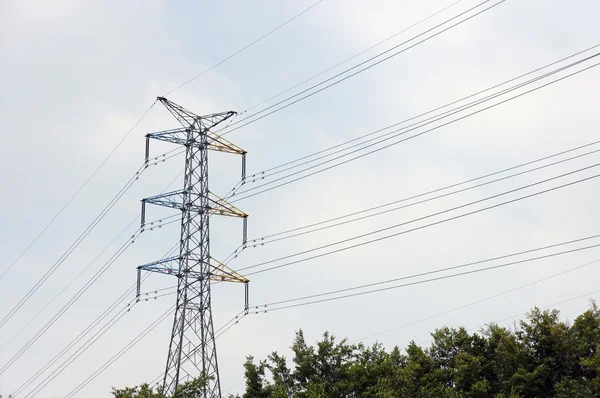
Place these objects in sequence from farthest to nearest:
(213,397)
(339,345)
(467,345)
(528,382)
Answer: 1. (339,345)
2. (467,345)
3. (528,382)
4. (213,397)

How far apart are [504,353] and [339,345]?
1250 centimetres

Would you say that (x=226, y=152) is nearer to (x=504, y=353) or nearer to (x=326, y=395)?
(x=326, y=395)

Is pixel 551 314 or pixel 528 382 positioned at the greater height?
pixel 551 314

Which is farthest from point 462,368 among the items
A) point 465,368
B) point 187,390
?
point 187,390

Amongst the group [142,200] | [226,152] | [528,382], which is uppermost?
[226,152]

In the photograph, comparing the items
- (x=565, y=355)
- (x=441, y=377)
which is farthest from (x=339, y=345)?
(x=565, y=355)

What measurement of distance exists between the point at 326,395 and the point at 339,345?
6.04 meters

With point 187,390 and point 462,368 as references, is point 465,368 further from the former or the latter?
point 187,390

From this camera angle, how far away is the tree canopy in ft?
162

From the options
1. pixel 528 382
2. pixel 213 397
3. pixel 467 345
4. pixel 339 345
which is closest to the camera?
pixel 213 397

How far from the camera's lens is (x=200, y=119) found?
5034 centimetres

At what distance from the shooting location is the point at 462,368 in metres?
52.0

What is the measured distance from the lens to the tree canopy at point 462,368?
49406mm

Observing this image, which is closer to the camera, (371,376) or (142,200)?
(142,200)
